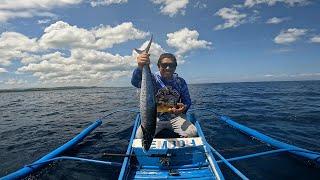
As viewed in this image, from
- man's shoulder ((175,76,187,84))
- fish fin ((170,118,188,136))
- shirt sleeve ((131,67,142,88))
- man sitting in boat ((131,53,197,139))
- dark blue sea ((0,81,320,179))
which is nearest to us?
shirt sleeve ((131,67,142,88))

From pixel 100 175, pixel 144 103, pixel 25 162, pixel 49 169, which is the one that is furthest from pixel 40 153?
pixel 144 103

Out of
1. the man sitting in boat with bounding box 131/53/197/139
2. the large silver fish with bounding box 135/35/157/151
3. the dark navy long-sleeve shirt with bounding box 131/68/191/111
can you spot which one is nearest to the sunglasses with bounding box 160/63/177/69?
the man sitting in boat with bounding box 131/53/197/139

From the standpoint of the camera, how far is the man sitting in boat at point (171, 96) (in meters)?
7.91

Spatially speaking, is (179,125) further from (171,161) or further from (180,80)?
(180,80)

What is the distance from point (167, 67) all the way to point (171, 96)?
96 centimetres

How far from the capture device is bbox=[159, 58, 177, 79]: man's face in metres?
7.81

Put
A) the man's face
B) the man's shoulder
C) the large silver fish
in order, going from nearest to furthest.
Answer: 1. the large silver fish
2. the man's face
3. the man's shoulder

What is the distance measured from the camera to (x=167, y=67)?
7.92 m

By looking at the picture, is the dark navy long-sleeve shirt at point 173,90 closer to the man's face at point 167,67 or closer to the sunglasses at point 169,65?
the man's face at point 167,67

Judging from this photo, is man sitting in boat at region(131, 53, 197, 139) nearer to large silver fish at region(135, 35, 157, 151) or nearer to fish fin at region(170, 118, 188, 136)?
fish fin at region(170, 118, 188, 136)

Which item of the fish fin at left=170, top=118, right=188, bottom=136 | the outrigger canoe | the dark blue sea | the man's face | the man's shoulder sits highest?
the man's face

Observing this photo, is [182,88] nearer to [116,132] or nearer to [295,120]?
[116,132]

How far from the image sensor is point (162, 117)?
28.5ft

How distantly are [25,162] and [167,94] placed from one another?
22.2 ft
